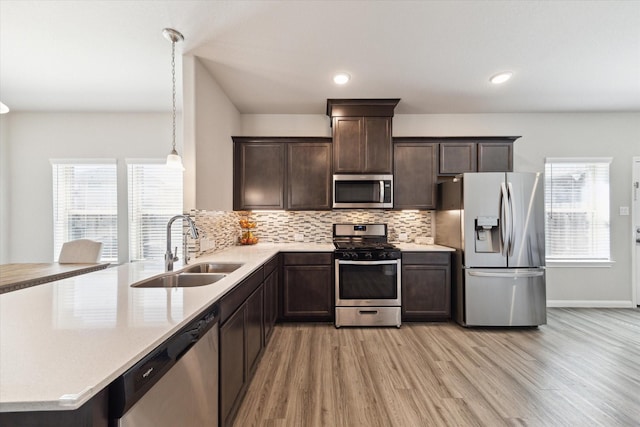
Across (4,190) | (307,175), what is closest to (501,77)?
(307,175)

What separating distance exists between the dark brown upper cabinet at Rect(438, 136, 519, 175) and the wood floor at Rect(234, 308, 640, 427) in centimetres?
196

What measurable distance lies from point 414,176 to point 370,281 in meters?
1.47

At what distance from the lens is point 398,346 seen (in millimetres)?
2719

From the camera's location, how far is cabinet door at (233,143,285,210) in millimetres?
3658

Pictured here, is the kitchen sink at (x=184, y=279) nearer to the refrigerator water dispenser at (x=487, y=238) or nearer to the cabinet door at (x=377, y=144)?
the cabinet door at (x=377, y=144)

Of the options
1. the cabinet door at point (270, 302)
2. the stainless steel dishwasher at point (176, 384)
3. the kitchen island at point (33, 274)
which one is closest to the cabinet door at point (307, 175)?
the cabinet door at point (270, 302)

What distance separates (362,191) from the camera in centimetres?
355

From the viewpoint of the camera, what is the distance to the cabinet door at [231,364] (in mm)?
1487

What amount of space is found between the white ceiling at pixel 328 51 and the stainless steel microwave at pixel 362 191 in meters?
0.98

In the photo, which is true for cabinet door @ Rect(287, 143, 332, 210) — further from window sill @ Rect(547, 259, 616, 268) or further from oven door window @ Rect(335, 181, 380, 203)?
window sill @ Rect(547, 259, 616, 268)

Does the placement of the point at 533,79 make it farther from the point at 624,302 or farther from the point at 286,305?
the point at 286,305

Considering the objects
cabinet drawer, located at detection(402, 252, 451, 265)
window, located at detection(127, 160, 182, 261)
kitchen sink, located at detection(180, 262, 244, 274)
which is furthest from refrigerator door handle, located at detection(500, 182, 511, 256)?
window, located at detection(127, 160, 182, 261)

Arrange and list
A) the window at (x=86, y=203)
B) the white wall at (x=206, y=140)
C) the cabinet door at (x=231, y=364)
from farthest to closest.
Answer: the window at (x=86, y=203) → the white wall at (x=206, y=140) → the cabinet door at (x=231, y=364)

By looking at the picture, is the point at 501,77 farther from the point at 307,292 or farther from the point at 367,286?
the point at 307,292
